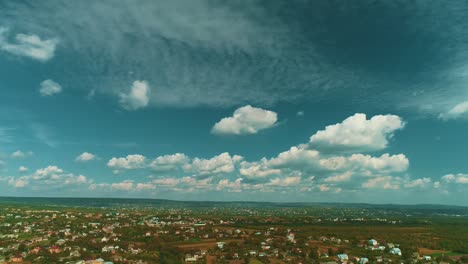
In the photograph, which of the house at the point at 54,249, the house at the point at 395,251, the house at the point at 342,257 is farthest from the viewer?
the house at the point at 395,251

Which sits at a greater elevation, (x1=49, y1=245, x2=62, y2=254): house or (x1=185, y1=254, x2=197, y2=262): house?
(x1=49, y1=245, x2=62, y2=254): house

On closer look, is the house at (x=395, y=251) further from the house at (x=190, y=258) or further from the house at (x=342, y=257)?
the house at (x=190, y=258)

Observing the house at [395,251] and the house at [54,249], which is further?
the house at [395,251]

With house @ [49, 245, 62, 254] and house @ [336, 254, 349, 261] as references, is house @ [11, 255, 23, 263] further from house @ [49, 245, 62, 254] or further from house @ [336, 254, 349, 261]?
house @ [336, 254, 349, 261]

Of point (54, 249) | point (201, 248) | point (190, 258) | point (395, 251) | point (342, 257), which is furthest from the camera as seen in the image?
point (201, 248)

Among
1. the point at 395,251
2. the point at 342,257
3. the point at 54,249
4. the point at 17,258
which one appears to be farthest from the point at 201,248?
the point at 395,251

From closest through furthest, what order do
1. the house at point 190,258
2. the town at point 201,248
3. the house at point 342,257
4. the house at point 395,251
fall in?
the house at point 190,258 → the town at point 201,248 → the house at point 342,257 → the house at point 395,251

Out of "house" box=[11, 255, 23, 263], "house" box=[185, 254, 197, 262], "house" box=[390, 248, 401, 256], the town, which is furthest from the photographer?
"house" box=[390, 248, 401, 256]

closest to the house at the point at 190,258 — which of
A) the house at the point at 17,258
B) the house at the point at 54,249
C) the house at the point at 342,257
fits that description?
the house at the point at 54,249

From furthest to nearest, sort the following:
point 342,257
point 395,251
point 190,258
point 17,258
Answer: point 395,251 → point 342,257 → point 190,258 → point 17,258

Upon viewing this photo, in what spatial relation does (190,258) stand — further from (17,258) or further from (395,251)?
(395,251)

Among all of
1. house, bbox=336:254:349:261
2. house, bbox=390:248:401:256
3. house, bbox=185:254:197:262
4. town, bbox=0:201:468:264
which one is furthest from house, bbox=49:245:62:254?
house, bbox=390:248:401:256
